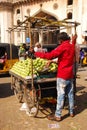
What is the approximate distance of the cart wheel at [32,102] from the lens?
6992 mm

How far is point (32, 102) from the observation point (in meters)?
7.05

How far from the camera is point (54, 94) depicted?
306 inches

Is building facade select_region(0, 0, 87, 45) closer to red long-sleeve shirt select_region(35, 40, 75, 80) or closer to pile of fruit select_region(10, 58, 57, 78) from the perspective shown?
pile of fruit select_region(10, 58, 57, 78)

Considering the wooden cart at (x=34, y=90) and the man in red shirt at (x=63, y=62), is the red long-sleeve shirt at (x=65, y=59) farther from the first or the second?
the wooden cart at (x=34, y=90)

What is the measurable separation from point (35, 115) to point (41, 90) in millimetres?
702

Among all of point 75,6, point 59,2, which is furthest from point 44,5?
point 75,6

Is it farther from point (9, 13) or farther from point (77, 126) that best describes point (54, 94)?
point (9, 13)

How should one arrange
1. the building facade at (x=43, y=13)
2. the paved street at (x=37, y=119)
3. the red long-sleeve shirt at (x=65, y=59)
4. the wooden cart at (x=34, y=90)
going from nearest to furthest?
the paved street at (x=37, y=119) < the red long-sleeve shirt at (x=65, y=59) < the wooden cart at (x=34, y=90) < the building facade at (x=43, y=13)

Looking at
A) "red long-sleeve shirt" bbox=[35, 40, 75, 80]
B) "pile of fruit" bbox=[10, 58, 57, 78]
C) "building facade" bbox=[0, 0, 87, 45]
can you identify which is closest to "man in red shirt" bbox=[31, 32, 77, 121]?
"red long-sleeve shirt" bbox=[35, 40, 75, 80]

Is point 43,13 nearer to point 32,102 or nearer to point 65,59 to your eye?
point 32,102

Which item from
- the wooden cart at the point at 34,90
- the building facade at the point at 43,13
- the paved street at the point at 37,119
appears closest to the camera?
the paved street at the point at 37,119

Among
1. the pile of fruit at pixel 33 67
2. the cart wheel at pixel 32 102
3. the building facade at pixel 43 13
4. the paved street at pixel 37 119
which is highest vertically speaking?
the building facade at pixel 43 13

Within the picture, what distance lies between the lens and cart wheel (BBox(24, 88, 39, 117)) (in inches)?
275

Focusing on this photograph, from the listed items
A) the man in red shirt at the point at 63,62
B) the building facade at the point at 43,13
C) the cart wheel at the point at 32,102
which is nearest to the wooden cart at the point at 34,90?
the cart wheel at the point at 32,102
